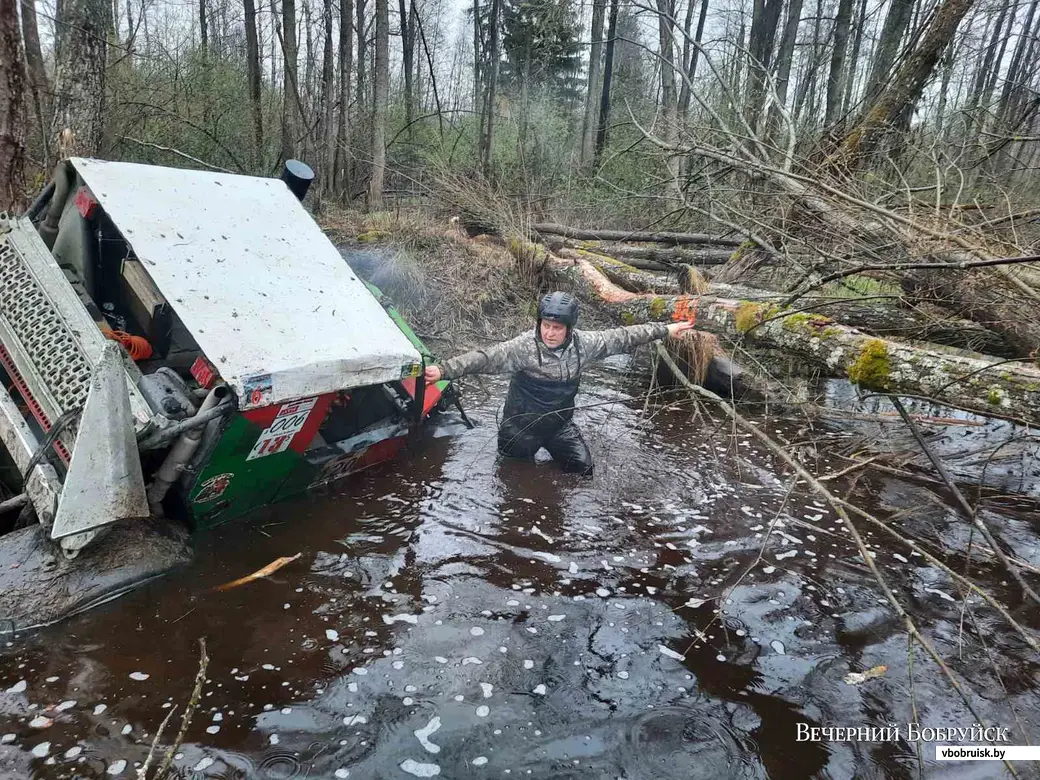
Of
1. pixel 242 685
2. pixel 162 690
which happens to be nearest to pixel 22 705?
pixel 162 690

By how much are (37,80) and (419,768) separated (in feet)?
29.3

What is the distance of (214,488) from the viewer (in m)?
3.56

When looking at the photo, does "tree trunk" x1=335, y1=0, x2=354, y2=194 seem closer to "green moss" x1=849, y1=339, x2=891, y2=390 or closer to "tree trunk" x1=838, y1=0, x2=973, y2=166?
"tree trunk" x1=838, y1=0, x2=973, y2=166

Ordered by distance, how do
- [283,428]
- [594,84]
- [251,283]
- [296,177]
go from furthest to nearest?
[594,84]
[296,177]
[251,283]
[283,428]

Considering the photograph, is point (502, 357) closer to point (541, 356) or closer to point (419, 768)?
point (541, 356)

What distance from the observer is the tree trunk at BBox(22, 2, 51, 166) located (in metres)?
6.75

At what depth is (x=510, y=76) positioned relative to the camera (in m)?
21.8

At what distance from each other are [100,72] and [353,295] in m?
4.92

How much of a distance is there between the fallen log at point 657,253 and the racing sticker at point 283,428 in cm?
646

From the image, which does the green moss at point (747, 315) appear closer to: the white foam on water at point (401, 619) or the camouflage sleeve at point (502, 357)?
the camouflage sleeve at point (502, 357)

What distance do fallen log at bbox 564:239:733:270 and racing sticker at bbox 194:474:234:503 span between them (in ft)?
22.4

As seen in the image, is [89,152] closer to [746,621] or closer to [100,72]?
[100,72]

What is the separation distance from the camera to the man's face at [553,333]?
5091 mm

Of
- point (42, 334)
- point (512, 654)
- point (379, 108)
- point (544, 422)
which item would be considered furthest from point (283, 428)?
point (379, 108)
